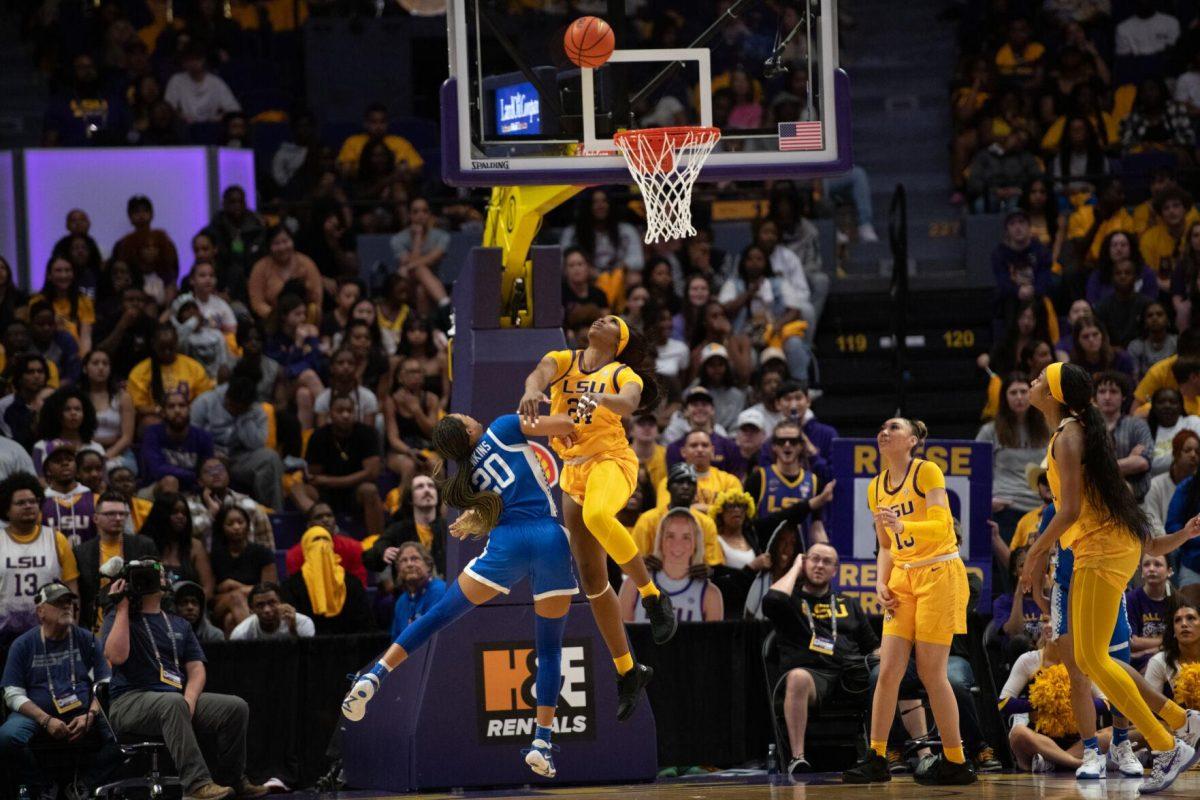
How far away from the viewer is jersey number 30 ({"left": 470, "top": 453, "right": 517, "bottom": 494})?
35.9 ft

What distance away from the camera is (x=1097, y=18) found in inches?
867

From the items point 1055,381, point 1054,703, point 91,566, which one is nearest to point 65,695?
point 91,566

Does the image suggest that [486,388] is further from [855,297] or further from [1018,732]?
[855,297]

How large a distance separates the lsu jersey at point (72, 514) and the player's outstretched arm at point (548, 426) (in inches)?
179

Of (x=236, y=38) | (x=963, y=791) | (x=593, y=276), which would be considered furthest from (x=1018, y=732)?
(x=236, y=38)

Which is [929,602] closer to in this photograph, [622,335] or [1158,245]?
[622,335]

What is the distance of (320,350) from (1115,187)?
298 inches

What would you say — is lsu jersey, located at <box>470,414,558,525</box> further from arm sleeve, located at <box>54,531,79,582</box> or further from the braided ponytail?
arm sleeve, located at <box>54,531,79,582</box>

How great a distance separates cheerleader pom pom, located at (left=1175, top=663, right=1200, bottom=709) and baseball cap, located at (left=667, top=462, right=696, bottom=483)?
3.73 metres

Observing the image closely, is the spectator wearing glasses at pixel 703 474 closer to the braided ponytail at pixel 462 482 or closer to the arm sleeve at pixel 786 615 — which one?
the arm sleeve at pixel 786 615

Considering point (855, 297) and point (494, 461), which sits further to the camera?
point (855, 297)

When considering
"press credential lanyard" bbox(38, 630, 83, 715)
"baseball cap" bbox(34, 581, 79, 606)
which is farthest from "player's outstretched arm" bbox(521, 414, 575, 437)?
"press credential lanyard" bbox(38, 630, 83, 715)

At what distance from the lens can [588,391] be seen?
11.0m

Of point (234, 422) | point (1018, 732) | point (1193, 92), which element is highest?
point (1193, 92)
